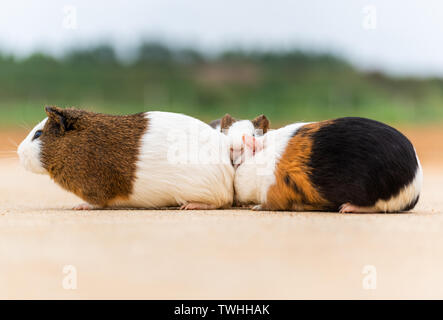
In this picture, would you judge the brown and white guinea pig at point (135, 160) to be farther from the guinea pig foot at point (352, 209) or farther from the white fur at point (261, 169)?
the guinea pig foot at point (352, 209)

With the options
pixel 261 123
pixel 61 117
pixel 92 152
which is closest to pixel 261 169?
pixel 261 123

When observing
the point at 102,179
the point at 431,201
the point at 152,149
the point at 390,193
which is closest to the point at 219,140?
the point at 152,149

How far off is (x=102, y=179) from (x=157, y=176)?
476mm

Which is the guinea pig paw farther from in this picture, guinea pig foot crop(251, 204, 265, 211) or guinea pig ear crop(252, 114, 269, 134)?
guinea pig ear crop(252, 114, 269, 134)

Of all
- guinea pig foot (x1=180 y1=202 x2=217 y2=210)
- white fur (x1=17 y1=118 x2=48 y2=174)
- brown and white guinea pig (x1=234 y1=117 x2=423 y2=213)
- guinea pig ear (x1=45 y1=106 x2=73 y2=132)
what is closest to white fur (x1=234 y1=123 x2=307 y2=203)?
brown and white guinea pig (x1=234 y1=117 x2=423 y2=213)

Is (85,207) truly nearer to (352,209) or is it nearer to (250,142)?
(250,142)

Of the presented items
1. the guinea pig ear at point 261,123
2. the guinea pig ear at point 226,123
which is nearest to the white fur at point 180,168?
the guinea pig ear at point 226,123

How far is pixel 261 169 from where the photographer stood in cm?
464

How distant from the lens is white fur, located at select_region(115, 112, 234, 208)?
4.59m

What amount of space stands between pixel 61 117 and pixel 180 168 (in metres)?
1.19

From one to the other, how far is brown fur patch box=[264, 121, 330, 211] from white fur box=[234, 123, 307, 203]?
58 millimetres

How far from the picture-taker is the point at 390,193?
14.0 ft

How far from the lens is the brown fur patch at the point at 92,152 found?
15.1ft

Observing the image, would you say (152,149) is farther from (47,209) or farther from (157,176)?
(47,209)
